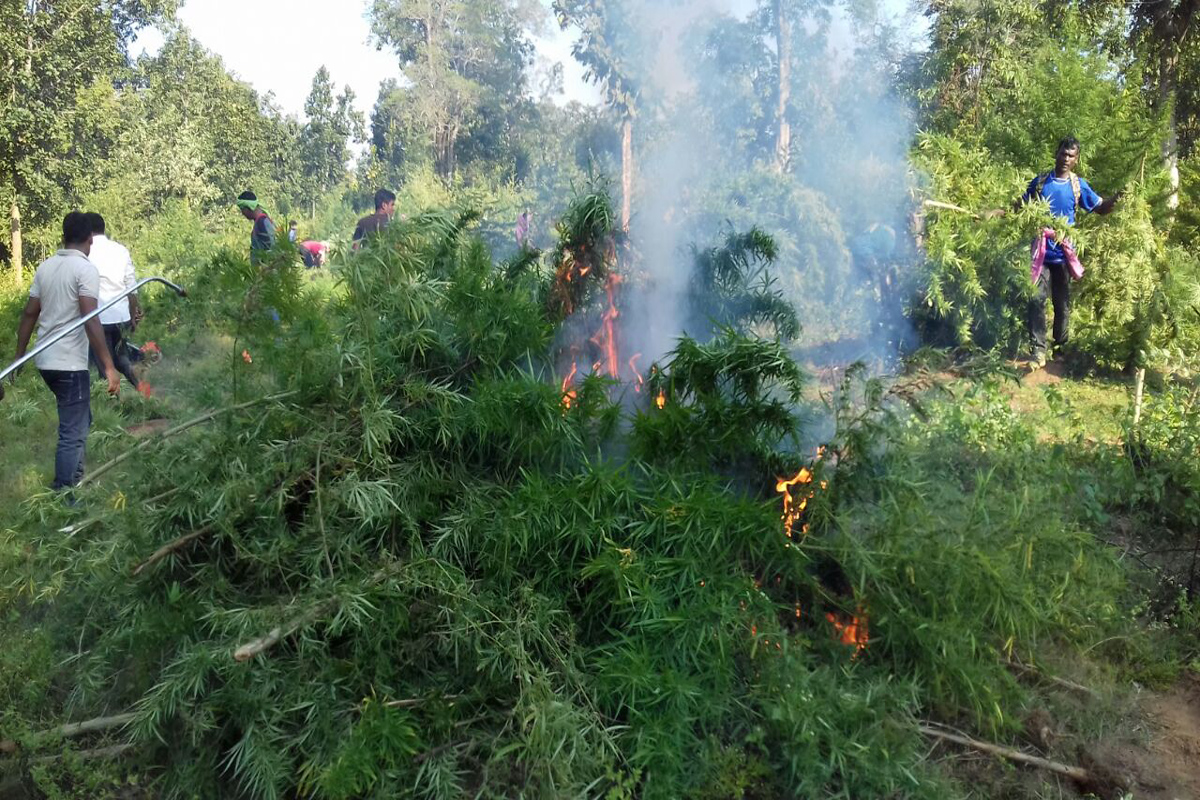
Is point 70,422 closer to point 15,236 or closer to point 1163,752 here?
point 1163,752

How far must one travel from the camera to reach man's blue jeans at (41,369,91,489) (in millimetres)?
5531

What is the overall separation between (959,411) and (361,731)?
13.8ft

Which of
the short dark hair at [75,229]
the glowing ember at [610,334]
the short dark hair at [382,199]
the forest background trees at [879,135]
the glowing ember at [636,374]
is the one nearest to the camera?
the glowing ember at [636,374]

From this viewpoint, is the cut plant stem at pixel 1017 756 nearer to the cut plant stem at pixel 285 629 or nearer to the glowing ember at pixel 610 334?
the cut plant stem at pixel 285 629

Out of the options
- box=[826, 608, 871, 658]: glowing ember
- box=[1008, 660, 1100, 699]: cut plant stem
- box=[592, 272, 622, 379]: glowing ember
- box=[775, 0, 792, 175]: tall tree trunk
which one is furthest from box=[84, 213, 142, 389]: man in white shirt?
box=[1008, 660, 1100, 699]: cut plant stem

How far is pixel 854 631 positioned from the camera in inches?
148

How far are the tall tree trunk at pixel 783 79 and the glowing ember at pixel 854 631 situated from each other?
457cm

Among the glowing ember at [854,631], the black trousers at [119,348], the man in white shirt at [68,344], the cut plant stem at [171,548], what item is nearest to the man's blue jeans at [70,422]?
the man in white shirt at [68,344]

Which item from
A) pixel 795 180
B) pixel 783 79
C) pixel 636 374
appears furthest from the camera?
pixel 795 180

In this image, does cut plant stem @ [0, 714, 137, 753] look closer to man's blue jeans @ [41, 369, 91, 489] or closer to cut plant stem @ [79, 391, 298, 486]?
cut plant stem @ [79, 391, 298, 486]

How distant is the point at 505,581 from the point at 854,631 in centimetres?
136

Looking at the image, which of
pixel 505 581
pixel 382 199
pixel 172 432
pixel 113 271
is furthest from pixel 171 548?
pixel 382 199

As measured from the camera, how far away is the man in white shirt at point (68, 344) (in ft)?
18.2

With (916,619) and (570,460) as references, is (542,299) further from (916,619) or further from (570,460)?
(916,619)
